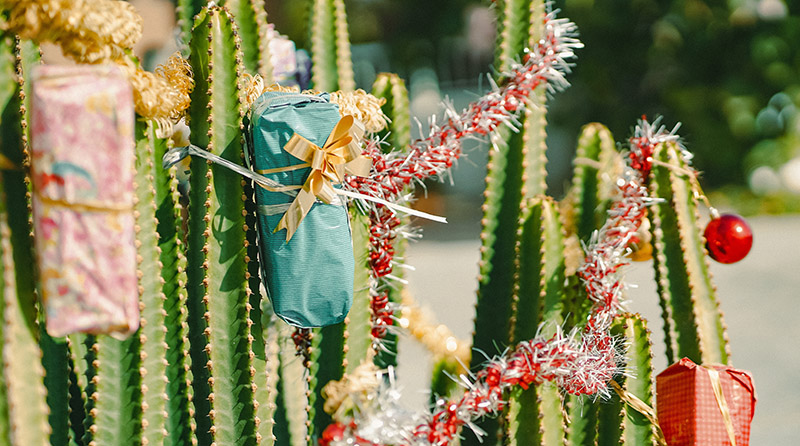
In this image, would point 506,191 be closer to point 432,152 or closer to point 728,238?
point 432,152

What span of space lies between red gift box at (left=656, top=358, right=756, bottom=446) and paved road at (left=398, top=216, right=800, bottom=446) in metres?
0.85

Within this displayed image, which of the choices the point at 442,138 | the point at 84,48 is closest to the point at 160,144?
the point at 84,48

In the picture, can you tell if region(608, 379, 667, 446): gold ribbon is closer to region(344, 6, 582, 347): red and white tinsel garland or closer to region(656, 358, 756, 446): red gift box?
region(656, 358, 756, 446): red gift box

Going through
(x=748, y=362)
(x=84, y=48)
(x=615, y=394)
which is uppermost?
(x=84, y=48)

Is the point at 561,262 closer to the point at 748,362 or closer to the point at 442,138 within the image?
the point at 442,138

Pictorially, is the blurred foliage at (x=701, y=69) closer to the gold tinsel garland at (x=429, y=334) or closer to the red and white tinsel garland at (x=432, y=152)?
the gold tinsel garland at (x=429, y=334)

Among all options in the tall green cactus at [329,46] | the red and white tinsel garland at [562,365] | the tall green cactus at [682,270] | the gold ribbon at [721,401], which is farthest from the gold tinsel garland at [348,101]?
the gold ribbon at [721,401]

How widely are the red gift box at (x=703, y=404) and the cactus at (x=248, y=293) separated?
3 centimetres

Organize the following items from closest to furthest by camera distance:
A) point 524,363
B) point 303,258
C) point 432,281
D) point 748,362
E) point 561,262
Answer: point 303,258, point 524,363, point 561,262, point 748,362, point 432,281

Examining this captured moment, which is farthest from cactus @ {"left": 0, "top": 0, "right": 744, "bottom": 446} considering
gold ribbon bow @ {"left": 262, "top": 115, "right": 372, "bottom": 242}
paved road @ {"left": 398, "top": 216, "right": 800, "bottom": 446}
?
paved road @ {"left": 398, "top": 216, "right": 800, "bottom": 446}

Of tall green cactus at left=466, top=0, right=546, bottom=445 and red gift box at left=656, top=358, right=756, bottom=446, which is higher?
tall green cactus at left=466, top=0, right=546, bottom=445

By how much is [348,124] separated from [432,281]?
2829mm

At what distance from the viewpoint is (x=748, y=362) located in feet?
8.09

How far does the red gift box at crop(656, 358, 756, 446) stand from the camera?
1.02 m
